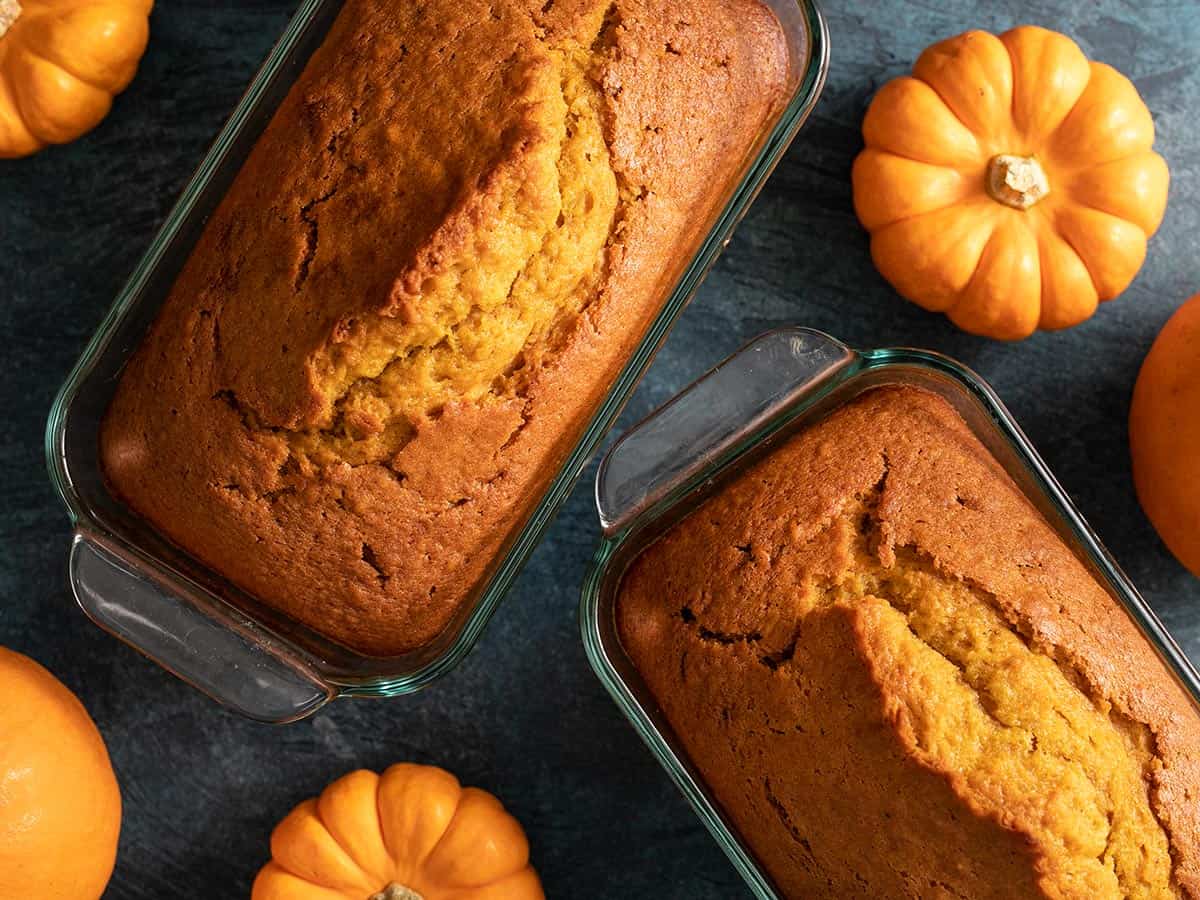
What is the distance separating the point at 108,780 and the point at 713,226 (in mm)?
1308

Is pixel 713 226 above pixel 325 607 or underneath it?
above

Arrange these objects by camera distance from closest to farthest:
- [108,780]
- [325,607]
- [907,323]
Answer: [325,607], [108,780], [907,323]

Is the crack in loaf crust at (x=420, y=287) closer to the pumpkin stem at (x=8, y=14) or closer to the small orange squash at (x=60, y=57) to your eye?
the small orange squash at (x=60, y=57)

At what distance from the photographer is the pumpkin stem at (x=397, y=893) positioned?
1819mm

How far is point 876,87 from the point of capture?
195 cm

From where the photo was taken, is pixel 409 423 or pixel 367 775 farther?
pixel 367 775

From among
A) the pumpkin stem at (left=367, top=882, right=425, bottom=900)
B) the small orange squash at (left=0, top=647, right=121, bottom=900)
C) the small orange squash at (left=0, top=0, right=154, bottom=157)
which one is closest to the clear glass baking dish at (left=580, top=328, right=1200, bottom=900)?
the pumpkin stem at (left=367, top=882, right=425, bottom=900)

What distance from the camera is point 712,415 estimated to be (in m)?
1.65

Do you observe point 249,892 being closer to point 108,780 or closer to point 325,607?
point 108,780

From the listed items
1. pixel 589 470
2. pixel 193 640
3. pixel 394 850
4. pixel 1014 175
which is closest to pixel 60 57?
pixel 193 640

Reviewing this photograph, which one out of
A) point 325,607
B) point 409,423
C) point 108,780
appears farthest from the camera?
point 108,780

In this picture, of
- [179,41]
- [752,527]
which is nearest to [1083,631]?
[752,527]

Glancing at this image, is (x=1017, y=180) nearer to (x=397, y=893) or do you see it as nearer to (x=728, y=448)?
(x=728, y=448)

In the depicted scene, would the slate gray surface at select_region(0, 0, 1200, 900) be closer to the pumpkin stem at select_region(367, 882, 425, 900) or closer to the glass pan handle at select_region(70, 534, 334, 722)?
the pumpkin stem at select_region(367, 882, 425, 900)
